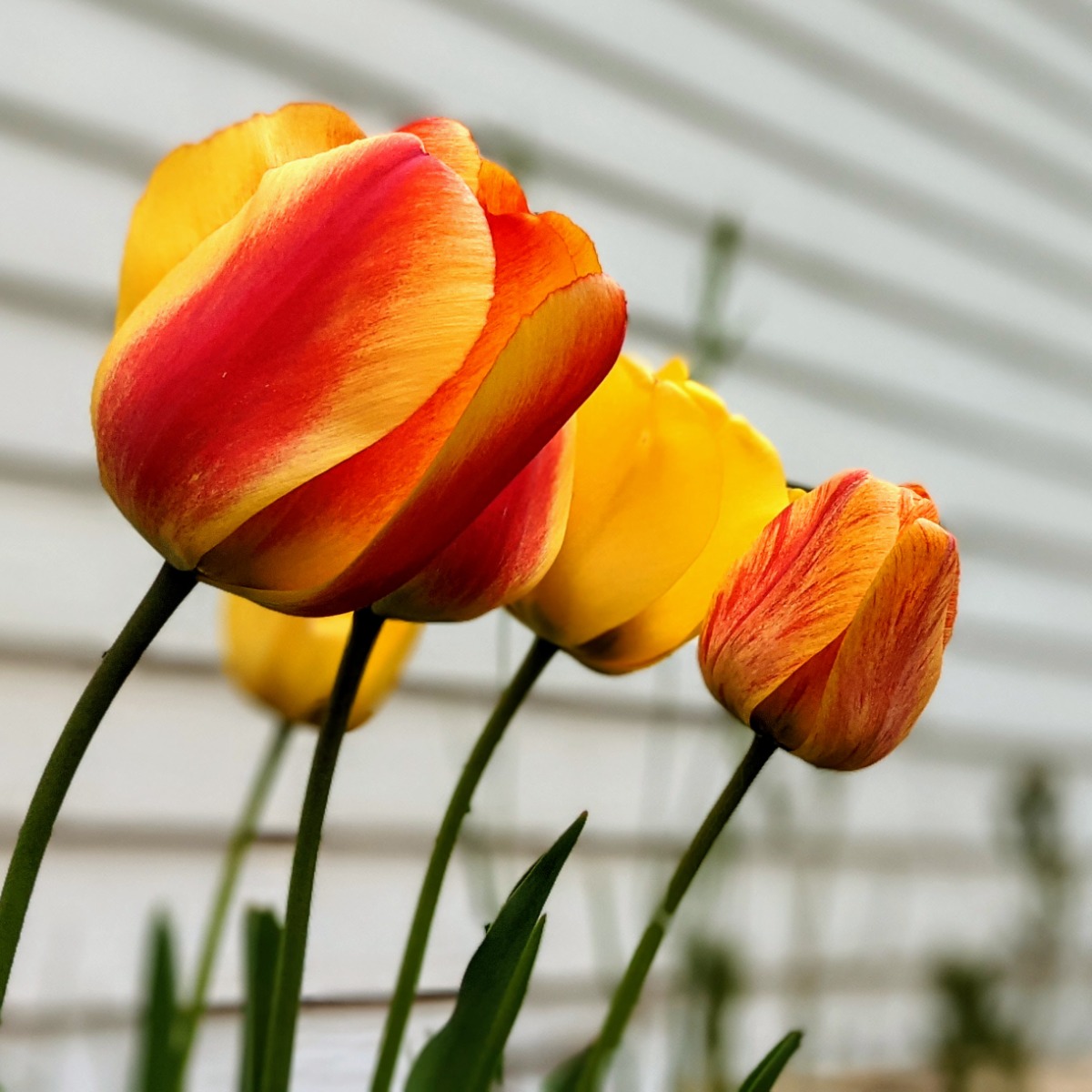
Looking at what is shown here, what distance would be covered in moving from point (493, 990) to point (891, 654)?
13cm

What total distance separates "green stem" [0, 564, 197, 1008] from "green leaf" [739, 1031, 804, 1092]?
0.19m

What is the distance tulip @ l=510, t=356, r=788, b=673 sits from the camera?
358 millimetres

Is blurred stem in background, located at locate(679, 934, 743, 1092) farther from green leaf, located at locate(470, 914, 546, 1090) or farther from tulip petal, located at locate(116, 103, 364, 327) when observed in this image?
tulip petal, located at locate(116, 103, 364, 327)

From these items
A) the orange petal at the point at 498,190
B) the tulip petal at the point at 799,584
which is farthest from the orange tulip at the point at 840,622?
the orange petal at the point at 498,190

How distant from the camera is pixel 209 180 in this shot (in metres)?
0.31

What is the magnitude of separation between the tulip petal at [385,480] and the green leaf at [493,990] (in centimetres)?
10

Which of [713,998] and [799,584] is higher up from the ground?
[799,584]

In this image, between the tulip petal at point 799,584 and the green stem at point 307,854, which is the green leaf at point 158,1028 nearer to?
the green stem at point 307,854

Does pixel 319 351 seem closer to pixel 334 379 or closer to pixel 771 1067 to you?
pixel 334 379

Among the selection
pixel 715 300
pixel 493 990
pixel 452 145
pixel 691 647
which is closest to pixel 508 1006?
pixel 493 990

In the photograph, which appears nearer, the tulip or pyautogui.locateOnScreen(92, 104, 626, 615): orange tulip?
pyautogui.locateOnScreen(92, 104, 626, 615): orange tulip

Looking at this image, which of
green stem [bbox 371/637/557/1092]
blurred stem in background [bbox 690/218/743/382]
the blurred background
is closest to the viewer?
green stem [bbox 371/637/557/1092]

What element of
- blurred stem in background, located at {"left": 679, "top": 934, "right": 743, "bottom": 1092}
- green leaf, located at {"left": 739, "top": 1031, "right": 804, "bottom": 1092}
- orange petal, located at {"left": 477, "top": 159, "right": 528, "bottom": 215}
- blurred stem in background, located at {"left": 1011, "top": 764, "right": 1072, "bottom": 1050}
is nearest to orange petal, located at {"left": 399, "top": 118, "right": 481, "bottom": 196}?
orange petal, located at {"left": 477, "top": 159, "right": 528, "bottom": 215}

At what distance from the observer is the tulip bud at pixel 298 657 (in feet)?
1.51
